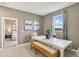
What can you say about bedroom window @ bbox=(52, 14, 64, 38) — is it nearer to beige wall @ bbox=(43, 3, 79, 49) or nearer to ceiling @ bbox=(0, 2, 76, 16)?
beige wall @ bbox=(43, 3, 79, 49)

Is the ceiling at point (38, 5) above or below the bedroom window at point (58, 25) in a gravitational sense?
above

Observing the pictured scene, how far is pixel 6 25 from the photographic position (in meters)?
3.97

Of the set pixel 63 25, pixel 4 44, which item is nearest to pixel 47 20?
pixel 63 25

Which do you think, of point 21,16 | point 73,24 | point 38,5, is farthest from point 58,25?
point 21,16

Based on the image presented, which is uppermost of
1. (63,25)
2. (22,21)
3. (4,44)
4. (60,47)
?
(22,21)

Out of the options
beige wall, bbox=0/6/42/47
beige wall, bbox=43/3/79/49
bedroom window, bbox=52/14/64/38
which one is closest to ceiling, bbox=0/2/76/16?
beige wall, bbox=43/3/79/49

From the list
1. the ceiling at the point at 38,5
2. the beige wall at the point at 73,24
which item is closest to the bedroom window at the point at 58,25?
the beige wall at the point at 73,24

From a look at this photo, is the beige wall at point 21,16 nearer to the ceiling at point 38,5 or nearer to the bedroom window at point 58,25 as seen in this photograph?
the ceiling at point 38,5

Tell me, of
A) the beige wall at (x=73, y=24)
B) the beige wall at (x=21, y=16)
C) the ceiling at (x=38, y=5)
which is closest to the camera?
the ceiling at (x=38, y=5)

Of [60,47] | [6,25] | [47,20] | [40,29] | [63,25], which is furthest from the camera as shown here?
[40,29]

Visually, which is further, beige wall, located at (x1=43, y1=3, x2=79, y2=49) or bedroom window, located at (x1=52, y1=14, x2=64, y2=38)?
bedroom window, located at (x1=52, y1=14, x2=64, y2=38)

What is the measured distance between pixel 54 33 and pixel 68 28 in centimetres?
111

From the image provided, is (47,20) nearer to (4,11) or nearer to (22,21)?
(22,21)

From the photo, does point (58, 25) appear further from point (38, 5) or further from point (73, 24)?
point (38, 5)
